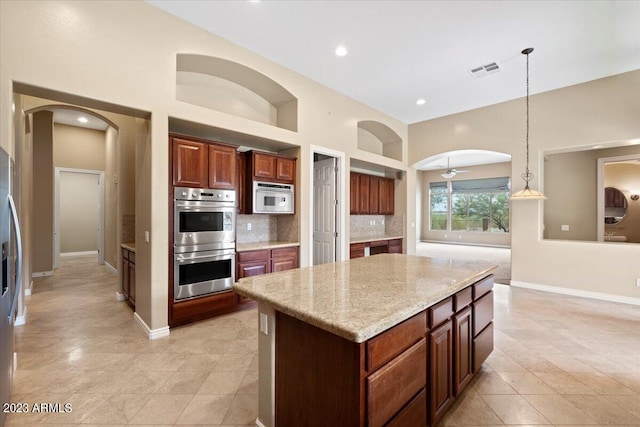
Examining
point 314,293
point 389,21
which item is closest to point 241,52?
point 389,21

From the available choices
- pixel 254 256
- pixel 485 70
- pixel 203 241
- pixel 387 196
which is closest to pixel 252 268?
pixel 254 256

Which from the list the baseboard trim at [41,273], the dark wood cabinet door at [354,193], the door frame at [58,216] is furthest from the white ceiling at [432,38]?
the door frame at [58,216]

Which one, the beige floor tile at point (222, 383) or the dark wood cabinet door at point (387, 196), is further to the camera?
the dark wood cabinet door at point (387, 196)

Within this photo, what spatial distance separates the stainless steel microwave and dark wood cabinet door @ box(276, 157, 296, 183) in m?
0.11

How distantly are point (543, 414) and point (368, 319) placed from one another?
1.78 metres

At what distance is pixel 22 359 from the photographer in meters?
2.63

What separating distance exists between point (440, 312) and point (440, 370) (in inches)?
14.3

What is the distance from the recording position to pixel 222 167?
3682 millimetres

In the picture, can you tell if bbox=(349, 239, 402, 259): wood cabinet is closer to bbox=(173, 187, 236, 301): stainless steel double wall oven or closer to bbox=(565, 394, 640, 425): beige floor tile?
bbox=(173, 187, 236, 301): stainless steel double wall oven

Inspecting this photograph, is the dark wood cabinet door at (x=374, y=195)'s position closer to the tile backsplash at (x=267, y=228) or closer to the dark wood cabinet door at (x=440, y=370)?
the tile backsplash at (x=267, y=228)

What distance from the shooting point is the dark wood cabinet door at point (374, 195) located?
251 inches

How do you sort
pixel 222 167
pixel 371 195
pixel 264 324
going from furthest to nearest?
pixel 371 195 < pixel 222 167 < pixel 264 324

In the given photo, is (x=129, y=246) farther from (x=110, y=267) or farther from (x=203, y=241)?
(x=110, y=267)

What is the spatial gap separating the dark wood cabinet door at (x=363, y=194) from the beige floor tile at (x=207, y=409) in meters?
4.53
